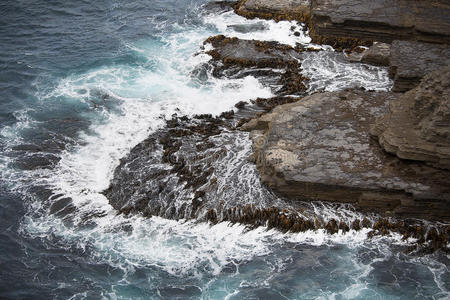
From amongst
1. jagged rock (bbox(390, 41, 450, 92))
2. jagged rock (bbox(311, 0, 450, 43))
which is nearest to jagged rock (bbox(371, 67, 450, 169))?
jagged rock (bbox(390, 41, 450, 92))

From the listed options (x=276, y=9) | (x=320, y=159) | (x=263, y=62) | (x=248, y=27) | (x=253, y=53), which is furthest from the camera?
(x=276, y=9)

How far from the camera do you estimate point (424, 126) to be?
13.2 m

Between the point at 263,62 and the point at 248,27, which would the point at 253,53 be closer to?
the point at 263,62

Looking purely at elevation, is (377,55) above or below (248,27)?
below

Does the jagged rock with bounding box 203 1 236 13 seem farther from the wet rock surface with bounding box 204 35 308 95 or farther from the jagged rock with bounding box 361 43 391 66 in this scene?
the jagged rock with bounding box 361 43 391 66

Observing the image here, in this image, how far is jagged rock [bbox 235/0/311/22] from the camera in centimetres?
2581

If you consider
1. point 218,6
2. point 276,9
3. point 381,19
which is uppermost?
point 381,19

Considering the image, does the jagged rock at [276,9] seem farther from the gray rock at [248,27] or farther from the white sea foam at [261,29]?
the gray rock at [248,27]

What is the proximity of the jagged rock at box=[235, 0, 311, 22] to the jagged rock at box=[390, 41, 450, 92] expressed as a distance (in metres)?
7.66

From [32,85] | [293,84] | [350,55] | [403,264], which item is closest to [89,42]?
[32,85]

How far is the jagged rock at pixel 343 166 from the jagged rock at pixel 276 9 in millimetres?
11257

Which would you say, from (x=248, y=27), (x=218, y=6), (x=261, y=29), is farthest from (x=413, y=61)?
(x=218, y=6)

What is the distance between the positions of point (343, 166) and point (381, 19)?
11229 millimetres

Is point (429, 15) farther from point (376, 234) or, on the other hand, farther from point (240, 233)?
point (240, 233)
